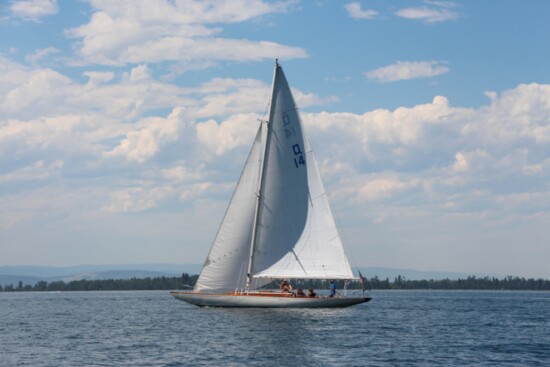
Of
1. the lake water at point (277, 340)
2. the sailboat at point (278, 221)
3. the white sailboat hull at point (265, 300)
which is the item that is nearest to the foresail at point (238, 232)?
the sailboat at point (278, 221)

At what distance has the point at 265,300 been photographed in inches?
2968

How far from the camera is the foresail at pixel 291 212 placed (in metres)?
77.8

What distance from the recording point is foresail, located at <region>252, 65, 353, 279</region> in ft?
255

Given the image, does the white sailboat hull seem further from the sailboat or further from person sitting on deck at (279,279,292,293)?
person sitting on deck at (279,279,292,293)

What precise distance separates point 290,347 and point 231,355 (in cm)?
513

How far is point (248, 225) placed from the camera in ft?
256

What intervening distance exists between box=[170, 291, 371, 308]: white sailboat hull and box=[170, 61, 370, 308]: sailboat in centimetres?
21

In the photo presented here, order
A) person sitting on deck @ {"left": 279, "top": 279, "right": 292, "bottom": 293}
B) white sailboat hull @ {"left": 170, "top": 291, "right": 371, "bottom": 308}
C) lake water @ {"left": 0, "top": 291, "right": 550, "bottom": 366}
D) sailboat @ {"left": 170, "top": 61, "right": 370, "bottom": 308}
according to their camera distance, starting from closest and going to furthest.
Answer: lake water @ {"left": 0, "top": 291, "right": 550, "bottom": 366}
white sailboat hull @ {"left": 170, "top": 291, "right": 371, "bottom": 308}
person sitting on deck @ {"left": 279, "top": 279, "right": 292, "bottom": 293}
sailboat @ {"left": 170, "top": 61, "right": 370, "bottom": 308}

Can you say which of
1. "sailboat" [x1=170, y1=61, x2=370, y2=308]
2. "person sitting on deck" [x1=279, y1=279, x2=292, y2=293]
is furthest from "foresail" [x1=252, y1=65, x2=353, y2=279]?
"person sitting on deck" [x1=279, y1=279, x2=292, y2=293]

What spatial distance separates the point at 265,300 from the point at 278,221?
7.77 metres

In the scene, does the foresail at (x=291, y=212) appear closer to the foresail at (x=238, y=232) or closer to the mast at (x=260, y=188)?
the mast at (x=260, y=188)

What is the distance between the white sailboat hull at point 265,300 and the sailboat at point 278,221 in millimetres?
215

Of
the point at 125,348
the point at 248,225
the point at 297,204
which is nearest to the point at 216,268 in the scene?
the point at 248,225

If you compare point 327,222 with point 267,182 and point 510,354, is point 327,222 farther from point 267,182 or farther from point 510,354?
point 510,354
